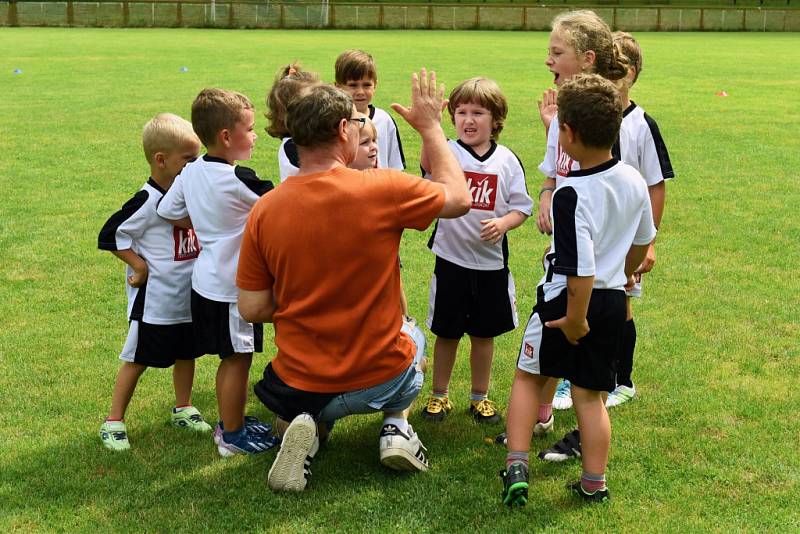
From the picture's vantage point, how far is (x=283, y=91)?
4555mm

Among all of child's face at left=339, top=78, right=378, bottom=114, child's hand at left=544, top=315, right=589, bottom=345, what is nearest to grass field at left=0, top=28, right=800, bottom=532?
child's hand at left=544, top=315, right=589, bottom=345

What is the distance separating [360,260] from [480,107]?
4.64 ft

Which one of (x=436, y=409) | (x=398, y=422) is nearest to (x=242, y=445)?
(x=398, y=422)

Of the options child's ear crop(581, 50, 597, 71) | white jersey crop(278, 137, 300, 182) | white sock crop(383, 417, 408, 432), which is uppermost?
child's ear crop(581, 50, 597, 71)

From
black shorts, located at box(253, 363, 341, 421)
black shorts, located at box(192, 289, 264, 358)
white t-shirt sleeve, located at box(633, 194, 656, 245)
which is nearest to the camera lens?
white t-shirt sleeve, located at box(633, 194, 656, 245)

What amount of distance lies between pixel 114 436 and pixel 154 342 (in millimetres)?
506

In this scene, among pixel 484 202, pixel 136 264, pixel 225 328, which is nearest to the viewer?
Answer: pixel 225 328

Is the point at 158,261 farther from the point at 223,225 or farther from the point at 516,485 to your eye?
the point at 516,485

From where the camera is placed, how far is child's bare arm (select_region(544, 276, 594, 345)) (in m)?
3.66

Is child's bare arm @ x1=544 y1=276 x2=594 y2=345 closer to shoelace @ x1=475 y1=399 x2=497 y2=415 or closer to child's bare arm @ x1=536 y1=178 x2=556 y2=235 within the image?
child's bare arm @ x1=536 y1=178 x2=556 y2=235

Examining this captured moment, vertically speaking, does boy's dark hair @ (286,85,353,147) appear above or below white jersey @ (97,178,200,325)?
above

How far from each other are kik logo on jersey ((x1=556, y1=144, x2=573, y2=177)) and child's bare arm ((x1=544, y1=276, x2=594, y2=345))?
112cm

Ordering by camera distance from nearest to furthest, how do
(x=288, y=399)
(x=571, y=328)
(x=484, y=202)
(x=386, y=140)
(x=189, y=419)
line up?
(x=571, y=328)
(x=288, y=399)
(x=189, y=419)
(x=484, y=202)
(x=386, y=140)

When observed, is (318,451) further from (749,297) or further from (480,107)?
(749,297)
